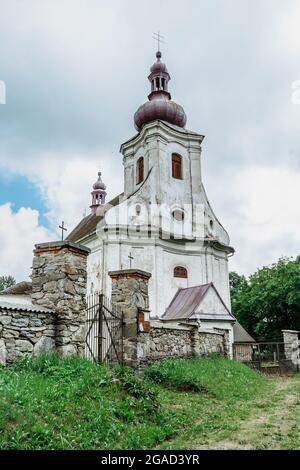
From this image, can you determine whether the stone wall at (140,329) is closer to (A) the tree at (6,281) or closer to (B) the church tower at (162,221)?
(B) the church tower at (162,221)

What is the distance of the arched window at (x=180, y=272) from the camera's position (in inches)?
877

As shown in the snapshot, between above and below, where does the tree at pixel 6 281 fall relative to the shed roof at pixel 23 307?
above

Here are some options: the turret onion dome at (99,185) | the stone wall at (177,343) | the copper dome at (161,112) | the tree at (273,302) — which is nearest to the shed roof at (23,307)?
the stone wall at (177,343)

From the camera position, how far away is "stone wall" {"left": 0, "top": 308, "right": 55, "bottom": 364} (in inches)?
252

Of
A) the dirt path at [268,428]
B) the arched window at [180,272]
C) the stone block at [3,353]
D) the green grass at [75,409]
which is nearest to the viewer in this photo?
the green grass at [75,409]

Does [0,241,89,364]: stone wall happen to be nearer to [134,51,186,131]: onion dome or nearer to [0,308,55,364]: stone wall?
[0,308,55,364]: stone wall

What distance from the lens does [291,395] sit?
32.3 ft

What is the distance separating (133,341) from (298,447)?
4.66 m

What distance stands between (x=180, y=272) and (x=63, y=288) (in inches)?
609

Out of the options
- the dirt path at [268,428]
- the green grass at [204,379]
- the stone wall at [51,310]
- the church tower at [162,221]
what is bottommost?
the dirt path at [268,428]

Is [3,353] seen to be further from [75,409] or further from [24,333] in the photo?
[75,409]

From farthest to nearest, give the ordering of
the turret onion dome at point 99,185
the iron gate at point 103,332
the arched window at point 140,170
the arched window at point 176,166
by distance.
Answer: the turret onion dome at point 99,185 → the arched window at point 140,170 → the arched window at point 176,166 → the iron gate at point 103,332

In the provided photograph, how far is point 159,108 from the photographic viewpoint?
25688mm

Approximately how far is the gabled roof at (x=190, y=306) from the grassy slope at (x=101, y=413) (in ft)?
31.0
